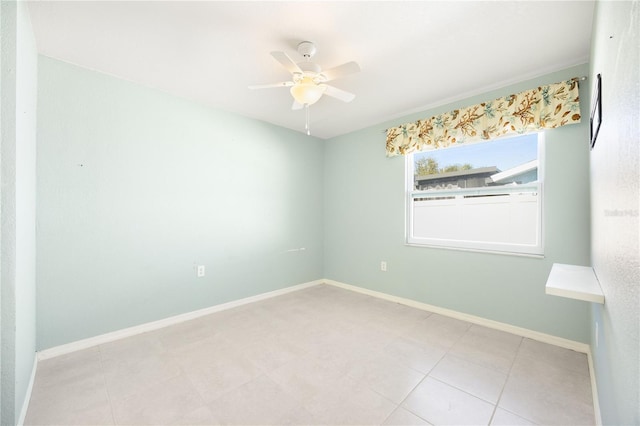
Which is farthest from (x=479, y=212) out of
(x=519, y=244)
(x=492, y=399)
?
(x=492, y=399)

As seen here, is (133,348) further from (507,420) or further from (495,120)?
(495,120)

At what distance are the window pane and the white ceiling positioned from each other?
0.59 metres

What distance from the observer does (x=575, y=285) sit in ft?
4.40

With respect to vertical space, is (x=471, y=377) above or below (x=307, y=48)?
below

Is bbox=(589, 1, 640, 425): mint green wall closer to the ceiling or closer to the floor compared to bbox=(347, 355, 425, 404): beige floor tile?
closer to the ceiling

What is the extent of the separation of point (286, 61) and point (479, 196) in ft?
7.62

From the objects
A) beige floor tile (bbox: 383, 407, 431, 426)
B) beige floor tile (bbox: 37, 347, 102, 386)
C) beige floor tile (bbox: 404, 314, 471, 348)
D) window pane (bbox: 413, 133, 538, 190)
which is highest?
window pane (bbox: 413, 133, 538, 190)

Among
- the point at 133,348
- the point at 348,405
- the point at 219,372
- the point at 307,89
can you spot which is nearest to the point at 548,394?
the point at 348,405

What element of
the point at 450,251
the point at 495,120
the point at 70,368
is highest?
the point at 495,120

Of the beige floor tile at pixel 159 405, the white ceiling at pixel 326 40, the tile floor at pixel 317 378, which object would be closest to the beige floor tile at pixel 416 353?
the tile floor at pixel 317 378

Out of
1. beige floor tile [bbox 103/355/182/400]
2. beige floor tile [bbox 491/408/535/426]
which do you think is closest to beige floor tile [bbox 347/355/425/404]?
beige floor tile [bbox 491/408/535/426]

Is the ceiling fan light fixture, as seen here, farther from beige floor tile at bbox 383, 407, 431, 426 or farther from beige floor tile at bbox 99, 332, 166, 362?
beige floor tile at bbox 99, 332, 166, 362

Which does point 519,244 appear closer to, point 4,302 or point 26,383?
point 4,302

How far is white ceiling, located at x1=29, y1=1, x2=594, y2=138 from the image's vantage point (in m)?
1.61
